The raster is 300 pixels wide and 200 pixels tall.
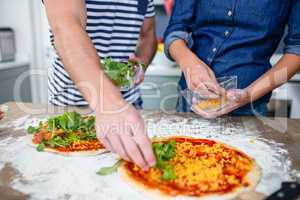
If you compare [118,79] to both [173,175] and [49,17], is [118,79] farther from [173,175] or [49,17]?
[173,175]

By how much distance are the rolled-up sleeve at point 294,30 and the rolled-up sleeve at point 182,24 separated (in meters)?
0.33

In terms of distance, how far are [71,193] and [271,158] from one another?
509 mm

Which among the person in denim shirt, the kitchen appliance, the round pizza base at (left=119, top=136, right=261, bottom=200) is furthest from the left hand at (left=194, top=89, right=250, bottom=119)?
the kitchen appliance

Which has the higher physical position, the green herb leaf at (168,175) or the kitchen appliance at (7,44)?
the kitchen appliance at (7,44)

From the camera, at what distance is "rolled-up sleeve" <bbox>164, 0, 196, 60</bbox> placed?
127 centimetres

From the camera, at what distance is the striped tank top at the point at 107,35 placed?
1226 millimetres

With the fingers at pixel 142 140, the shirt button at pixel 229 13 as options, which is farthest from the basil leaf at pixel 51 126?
the shirt button at pixel 229 13

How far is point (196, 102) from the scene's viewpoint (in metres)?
1.12

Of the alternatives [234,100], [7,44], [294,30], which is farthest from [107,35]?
[7,44]

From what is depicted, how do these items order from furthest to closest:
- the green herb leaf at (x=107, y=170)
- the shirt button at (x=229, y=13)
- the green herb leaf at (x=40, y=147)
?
the shirt button at (x=229, y=13), the green herb leaf at (x=40, y=147), the green herb leaf at (x=107, y=170)

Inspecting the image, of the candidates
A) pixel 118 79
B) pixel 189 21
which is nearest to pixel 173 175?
pixel 118 79

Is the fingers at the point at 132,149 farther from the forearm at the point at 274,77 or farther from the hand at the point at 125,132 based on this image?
the forearm at the point at 274,77

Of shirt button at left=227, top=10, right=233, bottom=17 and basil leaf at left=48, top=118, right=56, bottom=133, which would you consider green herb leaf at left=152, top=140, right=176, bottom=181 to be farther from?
shirt button at left=227, top=10, right=233, bottom=17

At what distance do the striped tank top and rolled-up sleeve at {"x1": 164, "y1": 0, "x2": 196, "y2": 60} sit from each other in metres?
0.13
